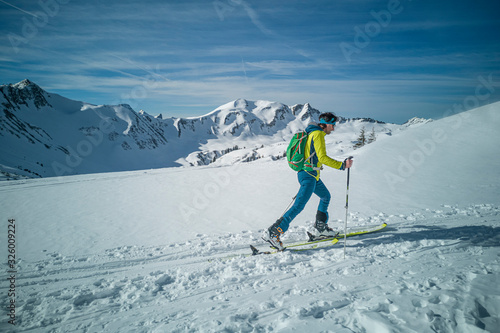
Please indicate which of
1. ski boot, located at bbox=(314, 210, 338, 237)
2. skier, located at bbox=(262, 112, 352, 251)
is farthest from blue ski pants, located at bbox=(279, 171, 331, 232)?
ski boot, located at bbox=(314, 210, 338, 237)

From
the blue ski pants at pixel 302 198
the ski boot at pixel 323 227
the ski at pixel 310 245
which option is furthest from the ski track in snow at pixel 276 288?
the blue ski pants at pixel 302 198

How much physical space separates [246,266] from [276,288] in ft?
3.26

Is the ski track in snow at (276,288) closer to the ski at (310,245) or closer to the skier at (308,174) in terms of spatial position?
the ski at (310,245)

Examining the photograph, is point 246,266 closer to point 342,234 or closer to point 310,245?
point 310,245

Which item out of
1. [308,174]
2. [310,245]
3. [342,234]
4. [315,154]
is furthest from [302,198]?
[342,234]

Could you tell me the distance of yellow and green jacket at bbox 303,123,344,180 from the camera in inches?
217

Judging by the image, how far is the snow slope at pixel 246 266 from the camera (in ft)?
10.4

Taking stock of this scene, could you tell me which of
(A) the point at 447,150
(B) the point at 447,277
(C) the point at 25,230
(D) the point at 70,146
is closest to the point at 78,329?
(B) the point at 447,277

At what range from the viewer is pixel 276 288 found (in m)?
3.93

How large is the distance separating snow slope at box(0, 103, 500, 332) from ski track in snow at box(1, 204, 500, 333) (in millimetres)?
22

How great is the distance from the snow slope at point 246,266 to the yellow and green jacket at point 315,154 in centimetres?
195

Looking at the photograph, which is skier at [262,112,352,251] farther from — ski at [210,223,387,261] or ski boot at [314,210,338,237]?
ski boot at [314,210,338,237]

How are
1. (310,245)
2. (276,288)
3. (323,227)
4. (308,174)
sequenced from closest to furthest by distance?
1. (276,288)
2. (308,174)
3. (310,245)
4. (323,227)

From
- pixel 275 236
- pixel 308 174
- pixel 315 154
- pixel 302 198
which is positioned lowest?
pixel 275 236
